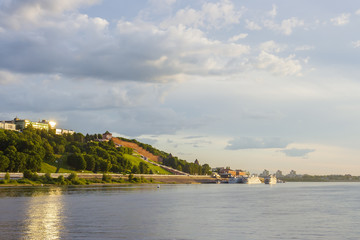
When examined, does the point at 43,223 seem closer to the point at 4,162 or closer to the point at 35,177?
the point at 35,177

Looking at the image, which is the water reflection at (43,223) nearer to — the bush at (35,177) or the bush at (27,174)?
the bush at (27,174)

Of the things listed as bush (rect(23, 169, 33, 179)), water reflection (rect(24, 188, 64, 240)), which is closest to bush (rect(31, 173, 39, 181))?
bush (rect(23, 169, 33, 179))

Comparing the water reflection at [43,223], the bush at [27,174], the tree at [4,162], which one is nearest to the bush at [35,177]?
the bush at [27,174]

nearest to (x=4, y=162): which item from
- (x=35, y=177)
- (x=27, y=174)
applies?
(x=27, y=174)

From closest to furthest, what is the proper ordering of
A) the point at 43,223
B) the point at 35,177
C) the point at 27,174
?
the point at 43,223, the point at 27,174, the point at 35,177

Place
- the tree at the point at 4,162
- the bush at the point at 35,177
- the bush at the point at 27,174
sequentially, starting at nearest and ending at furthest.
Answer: the bush at the point at 27,174
the bush at the point at 35,177
the tree at the point at 4,162

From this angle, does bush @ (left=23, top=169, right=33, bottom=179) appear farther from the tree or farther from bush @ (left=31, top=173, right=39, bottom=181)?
the tree

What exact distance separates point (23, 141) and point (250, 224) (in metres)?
169

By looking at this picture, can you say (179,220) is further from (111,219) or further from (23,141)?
(23,141)

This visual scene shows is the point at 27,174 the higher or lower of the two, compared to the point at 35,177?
higher

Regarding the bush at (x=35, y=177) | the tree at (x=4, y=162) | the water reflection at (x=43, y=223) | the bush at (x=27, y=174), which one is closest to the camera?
the water reflection at (x=43, y=223)

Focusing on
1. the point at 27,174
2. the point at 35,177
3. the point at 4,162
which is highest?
the point at 4,162

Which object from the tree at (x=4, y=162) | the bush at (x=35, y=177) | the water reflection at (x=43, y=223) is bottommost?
the water reflection at (x=43, y=223)

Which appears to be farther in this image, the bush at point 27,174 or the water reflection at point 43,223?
the bush at point 27,174
